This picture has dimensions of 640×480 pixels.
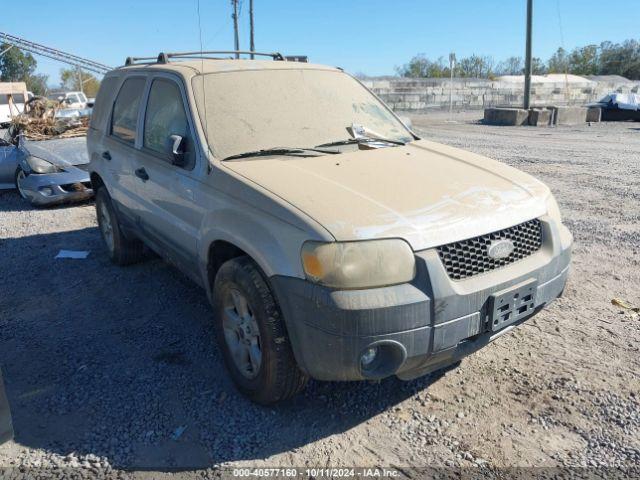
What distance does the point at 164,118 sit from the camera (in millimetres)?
4074

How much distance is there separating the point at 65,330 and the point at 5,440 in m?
1.42

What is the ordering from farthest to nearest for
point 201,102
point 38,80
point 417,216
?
point 38,80
point 201,102
point 417,216

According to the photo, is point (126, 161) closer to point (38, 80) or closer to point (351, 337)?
point (351, 337)

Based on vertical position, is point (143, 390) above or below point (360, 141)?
below

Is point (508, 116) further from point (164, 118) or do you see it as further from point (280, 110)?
point (164, 118)

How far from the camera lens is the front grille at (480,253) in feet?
8.85

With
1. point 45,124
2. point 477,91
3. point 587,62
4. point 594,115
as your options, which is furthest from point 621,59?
point 45,124

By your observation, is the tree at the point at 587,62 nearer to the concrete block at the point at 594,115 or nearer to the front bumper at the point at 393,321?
the concrete block at the point at 594,115

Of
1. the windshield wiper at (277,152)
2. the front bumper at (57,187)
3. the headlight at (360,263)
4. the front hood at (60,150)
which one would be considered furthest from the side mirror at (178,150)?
the front hood at (60,150)

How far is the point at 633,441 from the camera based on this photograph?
2840mm

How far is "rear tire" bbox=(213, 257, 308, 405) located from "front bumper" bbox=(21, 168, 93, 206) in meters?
5.93

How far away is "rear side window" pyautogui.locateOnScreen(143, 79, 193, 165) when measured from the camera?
3732 millimetres

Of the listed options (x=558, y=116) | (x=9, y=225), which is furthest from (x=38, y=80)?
(x=9, y=225)

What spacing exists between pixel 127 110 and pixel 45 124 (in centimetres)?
642
